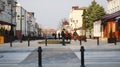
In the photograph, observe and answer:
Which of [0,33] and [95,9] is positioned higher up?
[95,9]

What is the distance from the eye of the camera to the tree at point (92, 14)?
8412cm

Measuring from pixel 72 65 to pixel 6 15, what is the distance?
7367cm

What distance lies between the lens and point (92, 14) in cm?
8488

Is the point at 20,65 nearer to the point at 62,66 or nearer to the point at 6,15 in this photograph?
the point at 62,66

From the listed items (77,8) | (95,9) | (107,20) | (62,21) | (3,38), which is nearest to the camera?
(3,38)

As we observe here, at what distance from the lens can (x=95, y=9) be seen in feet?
277

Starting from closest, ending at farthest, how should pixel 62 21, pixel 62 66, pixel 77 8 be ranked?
pixel 62 66, pixel 77 8, pixel 62 21

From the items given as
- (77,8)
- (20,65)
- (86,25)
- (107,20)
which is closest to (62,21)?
(77,8)

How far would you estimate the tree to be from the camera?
84125 millimetres

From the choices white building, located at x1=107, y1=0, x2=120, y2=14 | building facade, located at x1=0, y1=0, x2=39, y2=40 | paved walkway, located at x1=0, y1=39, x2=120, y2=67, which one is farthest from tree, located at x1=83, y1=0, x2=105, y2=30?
paved walkway, located at x1=0, y1=39, x2=120, y2=67

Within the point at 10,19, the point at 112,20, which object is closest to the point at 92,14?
the point at 10,19

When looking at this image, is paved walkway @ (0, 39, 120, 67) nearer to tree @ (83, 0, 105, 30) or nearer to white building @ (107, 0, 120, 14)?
white building @ (107, 0, 120, 14)

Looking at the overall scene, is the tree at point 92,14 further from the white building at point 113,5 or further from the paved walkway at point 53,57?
the paved walkway at point 53,57

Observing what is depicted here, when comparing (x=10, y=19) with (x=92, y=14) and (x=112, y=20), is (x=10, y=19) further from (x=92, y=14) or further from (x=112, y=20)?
(x=112, y=20)
